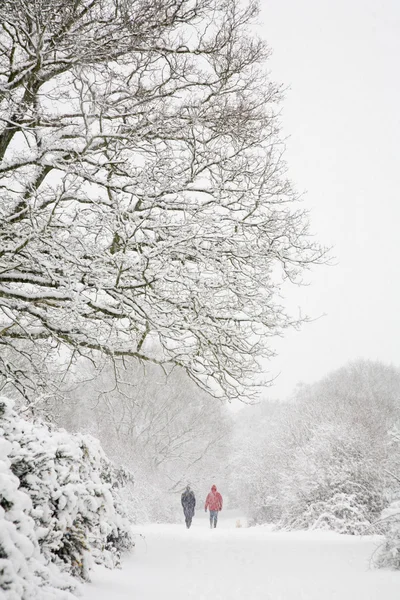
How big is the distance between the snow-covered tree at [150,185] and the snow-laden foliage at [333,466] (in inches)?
162

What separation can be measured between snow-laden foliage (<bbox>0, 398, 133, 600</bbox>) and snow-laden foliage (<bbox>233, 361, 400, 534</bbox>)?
17.2 ft

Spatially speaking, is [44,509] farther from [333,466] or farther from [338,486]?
[333,466]

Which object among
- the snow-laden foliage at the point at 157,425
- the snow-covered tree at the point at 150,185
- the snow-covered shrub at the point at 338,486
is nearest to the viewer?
the snow-covered tree at the point at 150,185

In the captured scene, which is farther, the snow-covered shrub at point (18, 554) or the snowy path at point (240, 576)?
the snowy path at point (240, 576)

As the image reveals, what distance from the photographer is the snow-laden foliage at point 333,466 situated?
Result: 52.2 ft

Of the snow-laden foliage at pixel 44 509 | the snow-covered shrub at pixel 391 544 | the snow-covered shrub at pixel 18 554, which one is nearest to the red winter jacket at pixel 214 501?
the snow-covered shrub at pixel 391 544

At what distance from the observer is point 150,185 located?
5.84 metres

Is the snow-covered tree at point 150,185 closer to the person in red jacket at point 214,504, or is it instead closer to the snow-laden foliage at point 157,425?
the person in red jacket at point 214,504

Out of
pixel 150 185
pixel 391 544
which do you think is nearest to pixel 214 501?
pixel 391 544

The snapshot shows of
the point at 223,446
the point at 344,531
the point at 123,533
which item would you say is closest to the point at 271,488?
the point at 223,446

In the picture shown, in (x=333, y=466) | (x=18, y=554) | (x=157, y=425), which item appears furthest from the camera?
(x=157, y=425)

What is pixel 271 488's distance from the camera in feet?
85.6

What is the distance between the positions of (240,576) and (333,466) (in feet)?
42.0

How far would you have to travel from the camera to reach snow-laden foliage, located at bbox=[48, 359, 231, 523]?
1013 inches
